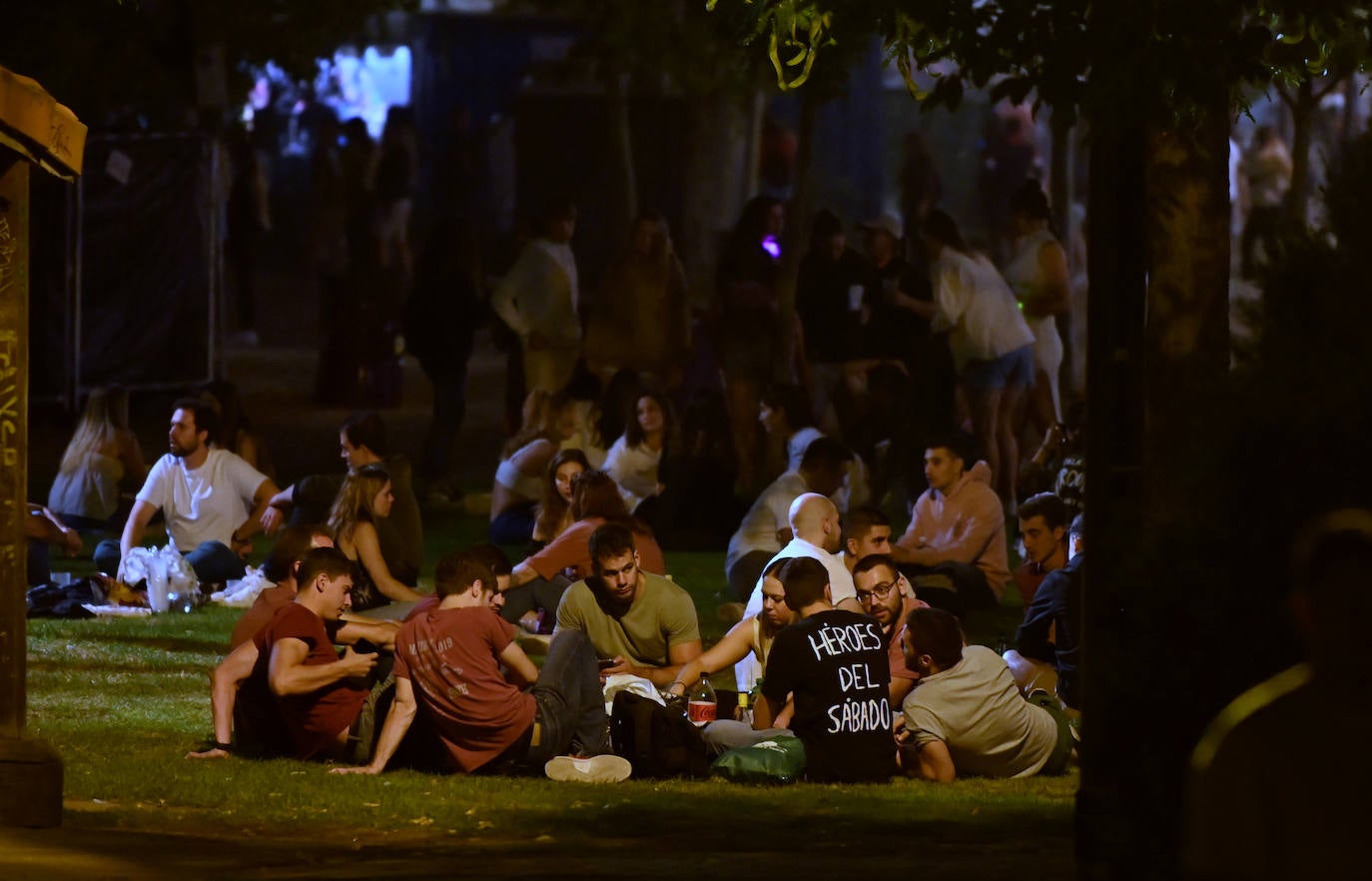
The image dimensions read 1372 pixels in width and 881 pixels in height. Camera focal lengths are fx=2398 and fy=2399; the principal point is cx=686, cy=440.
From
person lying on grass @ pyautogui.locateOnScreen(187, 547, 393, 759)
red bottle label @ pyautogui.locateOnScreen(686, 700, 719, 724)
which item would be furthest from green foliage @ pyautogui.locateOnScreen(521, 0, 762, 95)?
person lying on grass @ pyautogui.locateOnScreen(187, 547, 393, 759)

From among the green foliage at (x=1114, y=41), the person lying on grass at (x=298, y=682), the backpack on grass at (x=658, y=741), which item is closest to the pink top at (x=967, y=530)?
the backpack on grass at (x=658, y=741)

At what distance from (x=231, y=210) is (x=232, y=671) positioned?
61.4 feet

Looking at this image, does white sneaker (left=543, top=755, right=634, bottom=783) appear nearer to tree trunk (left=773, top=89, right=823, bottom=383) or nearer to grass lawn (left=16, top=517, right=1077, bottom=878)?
grass lawn (left=16, top=517, right=1077, bottom=878)

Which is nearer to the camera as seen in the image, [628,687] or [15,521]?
[15,521]

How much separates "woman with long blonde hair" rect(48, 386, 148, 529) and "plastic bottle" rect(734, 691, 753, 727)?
7031 mm

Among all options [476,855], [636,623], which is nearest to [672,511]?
[636,623]

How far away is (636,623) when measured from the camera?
1152 cm

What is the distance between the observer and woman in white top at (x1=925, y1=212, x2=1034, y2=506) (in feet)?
58.5

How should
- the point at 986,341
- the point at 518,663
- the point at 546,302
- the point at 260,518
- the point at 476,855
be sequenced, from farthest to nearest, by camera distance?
the point at 546,302
the point at 986,341
the point at 260,518
the point at 518,663
the point at 476,855

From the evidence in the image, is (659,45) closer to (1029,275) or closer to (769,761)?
(1029,275)

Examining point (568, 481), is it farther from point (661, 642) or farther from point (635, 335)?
point (635, 335)

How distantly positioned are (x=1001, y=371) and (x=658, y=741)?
8292 millimetres

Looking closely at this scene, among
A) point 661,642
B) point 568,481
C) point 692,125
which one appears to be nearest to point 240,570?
point 568,481

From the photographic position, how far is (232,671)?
414 inches
